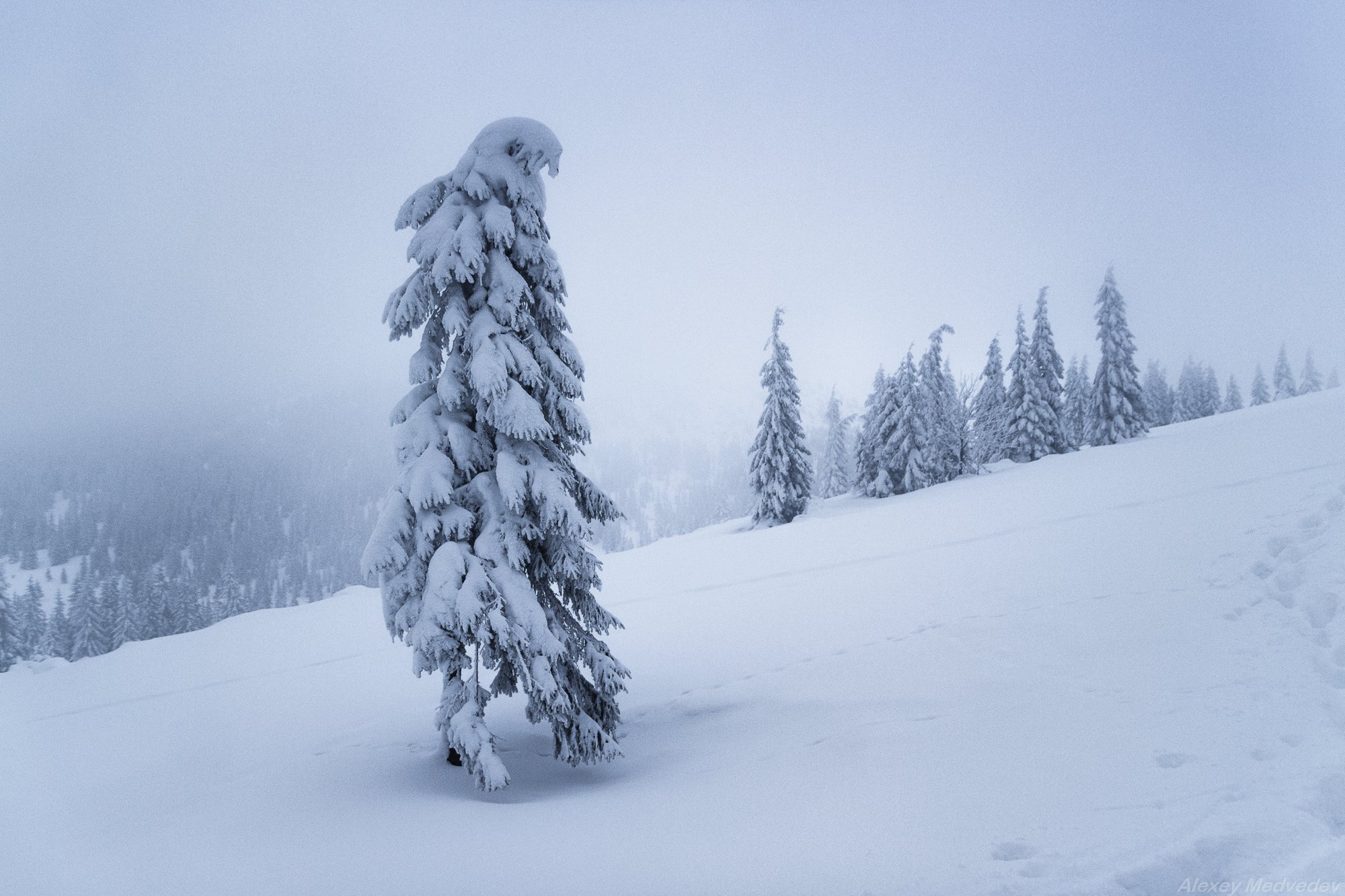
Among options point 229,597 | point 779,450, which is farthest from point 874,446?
point 229,597

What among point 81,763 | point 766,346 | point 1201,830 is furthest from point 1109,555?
point 766,346

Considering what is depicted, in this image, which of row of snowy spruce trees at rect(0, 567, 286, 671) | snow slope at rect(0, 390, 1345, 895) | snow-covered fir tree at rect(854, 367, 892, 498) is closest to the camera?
snow slope at rect(0, 390, 1345, 895)

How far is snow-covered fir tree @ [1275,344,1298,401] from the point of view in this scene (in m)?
68.4

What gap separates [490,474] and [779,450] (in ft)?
102

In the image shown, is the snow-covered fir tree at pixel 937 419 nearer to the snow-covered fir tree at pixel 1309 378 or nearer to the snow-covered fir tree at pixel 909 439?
the snow-covered fir tree at pixel 909 439

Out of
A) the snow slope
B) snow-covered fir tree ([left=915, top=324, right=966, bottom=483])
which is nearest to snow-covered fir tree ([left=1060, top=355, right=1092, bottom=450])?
snow-covered fir tree ([left=915, top=324, right=966, bottom=483])

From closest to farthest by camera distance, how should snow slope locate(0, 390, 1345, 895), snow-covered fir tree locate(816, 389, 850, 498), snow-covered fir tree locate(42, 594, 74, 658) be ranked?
snow slope locate(0, 390, 1345, 895)
snow-covered fir tree locate(42, 594, 74, 658)
snow-covered fir tree locate(816, 389, 850, 498)

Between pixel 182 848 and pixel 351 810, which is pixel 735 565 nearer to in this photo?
pixel 351 810

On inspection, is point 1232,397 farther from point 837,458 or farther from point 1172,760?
point 1172,760

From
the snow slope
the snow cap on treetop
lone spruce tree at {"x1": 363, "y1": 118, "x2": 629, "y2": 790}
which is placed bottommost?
the snow slope

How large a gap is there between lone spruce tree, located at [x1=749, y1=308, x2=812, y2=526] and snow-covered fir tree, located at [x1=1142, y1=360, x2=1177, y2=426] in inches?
2073

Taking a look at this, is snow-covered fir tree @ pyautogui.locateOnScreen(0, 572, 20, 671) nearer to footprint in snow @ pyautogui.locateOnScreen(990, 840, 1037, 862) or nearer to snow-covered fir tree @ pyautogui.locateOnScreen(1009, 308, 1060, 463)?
footprint in snow @ pyautogui.locateOnScreen(990, 840, 1037, 862)

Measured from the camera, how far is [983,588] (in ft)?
39.0

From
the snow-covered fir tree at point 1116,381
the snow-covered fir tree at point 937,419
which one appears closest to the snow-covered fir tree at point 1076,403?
the snow-covered fir tree at point 1116,381
